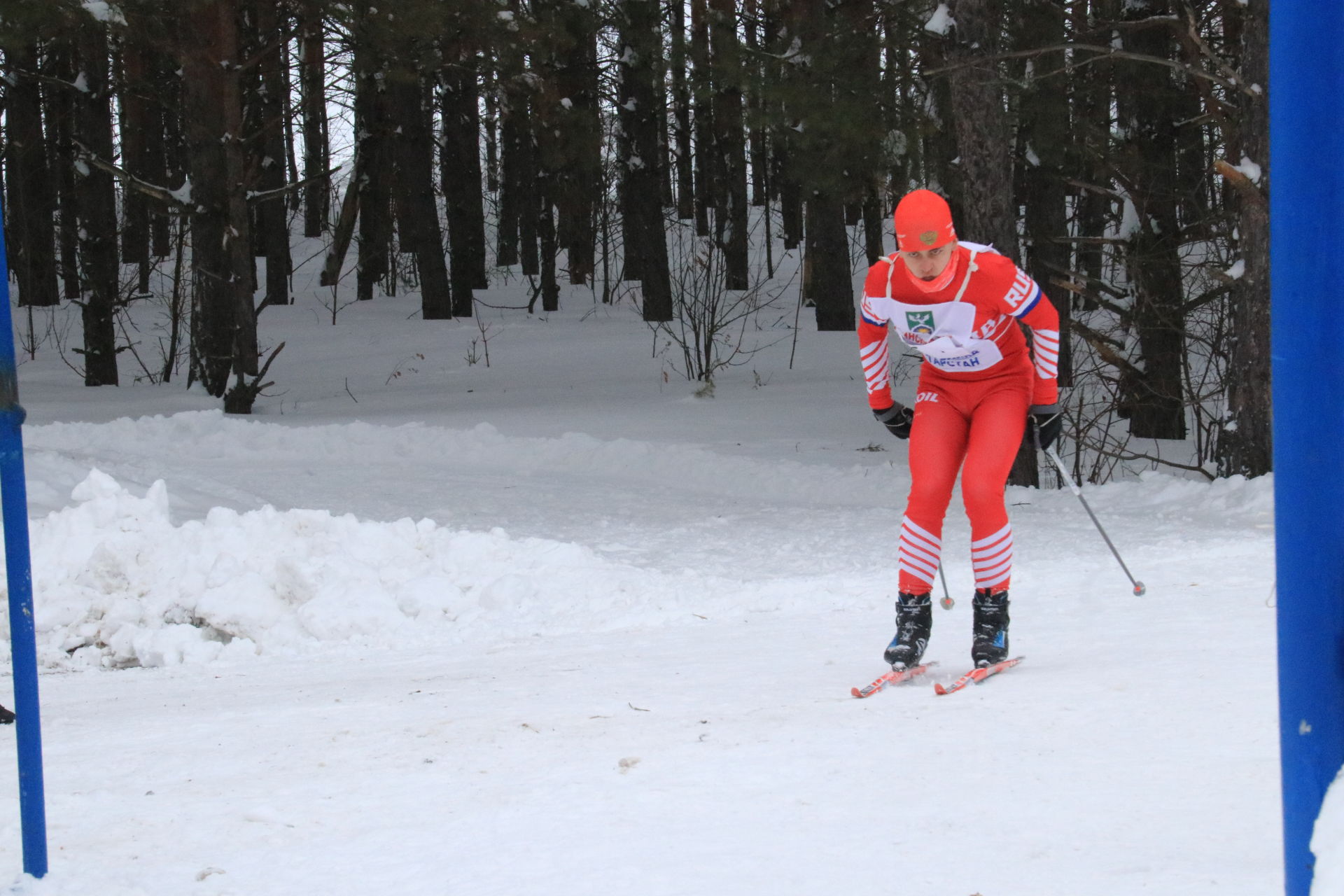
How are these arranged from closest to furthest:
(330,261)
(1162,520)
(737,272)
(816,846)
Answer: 1. (816,846)
2. (1162,520)
3. (737,272)
4. (330,261)

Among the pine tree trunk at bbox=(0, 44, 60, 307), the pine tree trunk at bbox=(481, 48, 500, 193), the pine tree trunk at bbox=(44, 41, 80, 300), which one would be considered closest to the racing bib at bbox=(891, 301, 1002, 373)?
the pine tree trunk at bbox=(481, 48, 500, 193)

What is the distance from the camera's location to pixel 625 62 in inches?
798

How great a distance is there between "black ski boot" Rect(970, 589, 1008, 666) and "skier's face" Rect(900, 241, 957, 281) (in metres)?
1.18

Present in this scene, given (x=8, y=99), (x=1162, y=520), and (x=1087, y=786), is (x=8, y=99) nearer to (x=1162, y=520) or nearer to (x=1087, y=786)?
(x=1162, y=520)

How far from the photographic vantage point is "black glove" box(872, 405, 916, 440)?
5.01 m

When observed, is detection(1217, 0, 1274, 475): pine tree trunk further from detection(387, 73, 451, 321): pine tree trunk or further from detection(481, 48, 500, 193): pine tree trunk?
detection(387, 73, 451, 321): pine tree trunk

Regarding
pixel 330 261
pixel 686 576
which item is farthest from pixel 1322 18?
pixel 330 261

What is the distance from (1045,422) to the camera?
4.82 meters

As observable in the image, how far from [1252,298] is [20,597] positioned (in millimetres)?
8428

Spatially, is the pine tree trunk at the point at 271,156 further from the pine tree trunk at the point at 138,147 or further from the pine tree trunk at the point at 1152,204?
the pine tree trunk at the point at 1152,204

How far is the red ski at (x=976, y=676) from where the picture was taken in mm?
4391

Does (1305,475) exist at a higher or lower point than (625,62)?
lower

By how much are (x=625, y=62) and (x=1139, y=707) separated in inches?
701

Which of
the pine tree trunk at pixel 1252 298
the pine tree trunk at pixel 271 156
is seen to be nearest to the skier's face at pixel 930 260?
the pine tree trunk at pixel 1252 298
